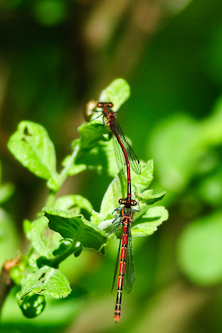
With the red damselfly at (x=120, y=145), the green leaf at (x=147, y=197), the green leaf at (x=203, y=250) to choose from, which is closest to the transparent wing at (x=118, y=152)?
the red damselfly at (x=120, y=145)

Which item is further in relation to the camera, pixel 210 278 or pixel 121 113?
pixel 121 113

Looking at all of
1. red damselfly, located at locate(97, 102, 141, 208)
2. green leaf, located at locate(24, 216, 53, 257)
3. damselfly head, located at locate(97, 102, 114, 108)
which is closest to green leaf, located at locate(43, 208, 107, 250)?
green leaf, located at locate(24, 216, 53, 257)

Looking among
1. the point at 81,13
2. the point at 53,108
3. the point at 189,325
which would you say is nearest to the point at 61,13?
the point at 81,13

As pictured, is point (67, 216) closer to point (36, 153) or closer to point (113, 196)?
point (113, 196)

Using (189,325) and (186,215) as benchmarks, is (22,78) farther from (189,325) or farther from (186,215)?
(189,325)

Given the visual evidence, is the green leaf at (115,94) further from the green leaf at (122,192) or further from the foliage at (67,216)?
the green leaf at (122,192)

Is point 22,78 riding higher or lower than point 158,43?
lower

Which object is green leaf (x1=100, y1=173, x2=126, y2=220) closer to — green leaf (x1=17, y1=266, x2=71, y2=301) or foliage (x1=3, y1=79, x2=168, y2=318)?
foliage (x1=3, y1=79, x2=168, y2=318)
